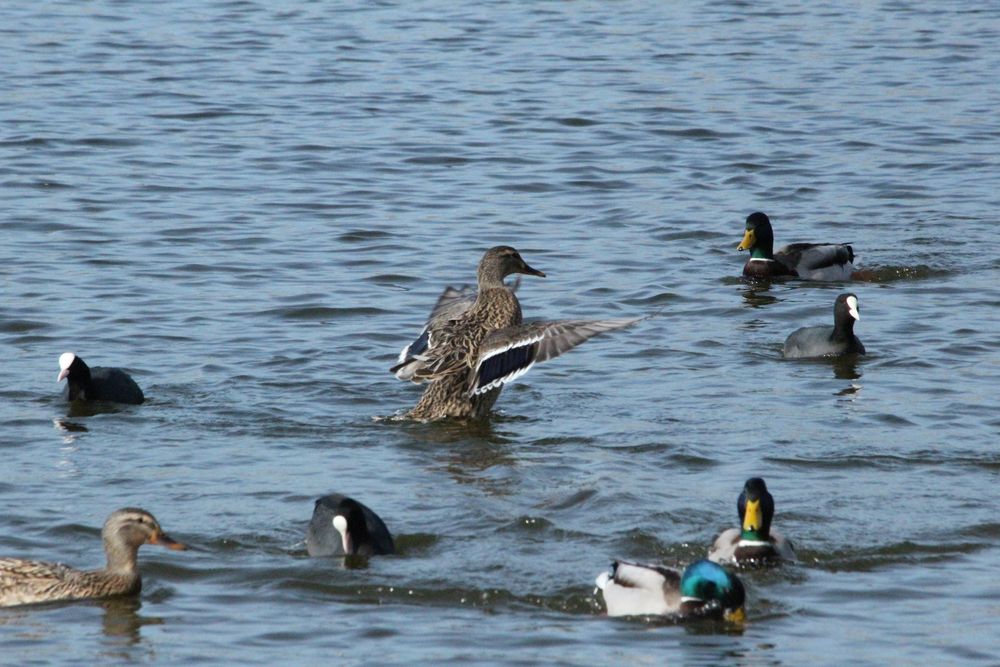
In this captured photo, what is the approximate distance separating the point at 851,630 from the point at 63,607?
3535 mm

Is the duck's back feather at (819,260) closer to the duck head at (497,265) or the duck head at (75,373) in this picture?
the duck head at (497,265)

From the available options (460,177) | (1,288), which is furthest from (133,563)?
(460,177)

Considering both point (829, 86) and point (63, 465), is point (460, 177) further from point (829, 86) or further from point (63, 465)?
point (63, 465)

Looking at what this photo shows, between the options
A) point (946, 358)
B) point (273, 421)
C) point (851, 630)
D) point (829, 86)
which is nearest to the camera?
point (851, 630)

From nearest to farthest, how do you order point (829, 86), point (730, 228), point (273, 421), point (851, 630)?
1. point (851, 630)
2. point (273, 421)
3. point (730, 228)
4. point (829, 86)

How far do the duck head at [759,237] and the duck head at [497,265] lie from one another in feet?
12.1

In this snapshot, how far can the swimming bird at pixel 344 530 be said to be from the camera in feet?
29.2

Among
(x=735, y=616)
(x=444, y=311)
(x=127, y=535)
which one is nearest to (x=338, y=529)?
(x=127, y=535)

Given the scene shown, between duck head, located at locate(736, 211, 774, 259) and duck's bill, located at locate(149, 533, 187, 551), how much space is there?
7.92 metres

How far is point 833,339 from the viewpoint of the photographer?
13.1 metres

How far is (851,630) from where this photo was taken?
325 inches

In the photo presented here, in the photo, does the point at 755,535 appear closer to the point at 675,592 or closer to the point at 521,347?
the point at 675,592

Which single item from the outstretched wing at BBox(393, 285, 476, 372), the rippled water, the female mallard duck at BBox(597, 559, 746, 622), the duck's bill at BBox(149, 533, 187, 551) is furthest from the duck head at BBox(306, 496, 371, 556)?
the outstretched wing at BBox(393, 285, 476, 372)

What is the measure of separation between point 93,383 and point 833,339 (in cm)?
502
